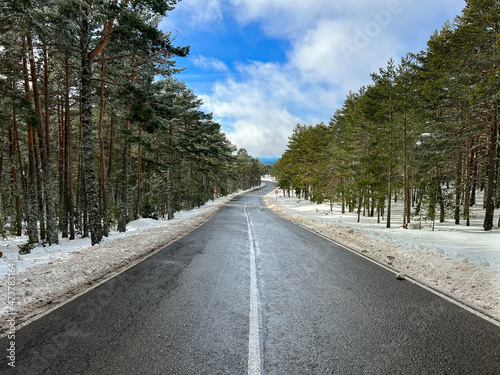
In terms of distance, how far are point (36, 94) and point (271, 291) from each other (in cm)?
1329

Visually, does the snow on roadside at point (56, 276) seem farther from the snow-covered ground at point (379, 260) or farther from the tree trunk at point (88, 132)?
the tree trunk at point (88, 132)

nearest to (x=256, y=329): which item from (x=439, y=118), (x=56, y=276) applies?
(x=56, y=276)

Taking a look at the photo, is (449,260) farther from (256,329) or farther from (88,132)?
(88,132)

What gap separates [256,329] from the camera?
360 centimetres

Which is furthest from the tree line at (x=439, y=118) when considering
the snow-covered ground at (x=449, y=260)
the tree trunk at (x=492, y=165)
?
the snow-covered ground at (x=449, y=260)

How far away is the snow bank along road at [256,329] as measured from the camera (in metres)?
2.85

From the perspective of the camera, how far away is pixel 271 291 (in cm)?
512

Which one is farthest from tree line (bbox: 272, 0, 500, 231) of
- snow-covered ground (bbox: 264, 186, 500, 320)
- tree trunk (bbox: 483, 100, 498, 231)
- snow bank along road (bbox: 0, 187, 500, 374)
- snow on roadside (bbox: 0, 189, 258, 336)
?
snow on roadside (bbox: 0, 189, 258, 336)

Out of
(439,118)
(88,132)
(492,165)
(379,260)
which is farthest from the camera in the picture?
(439,118)

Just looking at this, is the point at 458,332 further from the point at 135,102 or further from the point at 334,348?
the point at 135,102

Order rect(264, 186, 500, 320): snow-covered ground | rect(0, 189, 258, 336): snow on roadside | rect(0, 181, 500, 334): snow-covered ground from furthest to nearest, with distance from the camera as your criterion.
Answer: rect(264, 186, 500, 320): snow-covered ground < rect(0, 181, 500, 334): snow-covered ground < rect(0, 189, 258, 336): snow on roadside

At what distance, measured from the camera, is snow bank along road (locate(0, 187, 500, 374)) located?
9.34 feet

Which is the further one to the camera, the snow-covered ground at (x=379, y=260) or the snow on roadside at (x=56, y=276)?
the snow-covered ground at (x=379, y=260)

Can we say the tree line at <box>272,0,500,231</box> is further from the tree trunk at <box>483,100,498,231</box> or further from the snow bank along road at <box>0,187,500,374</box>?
the snow bank along road at <box>0,187,500,374</box>
